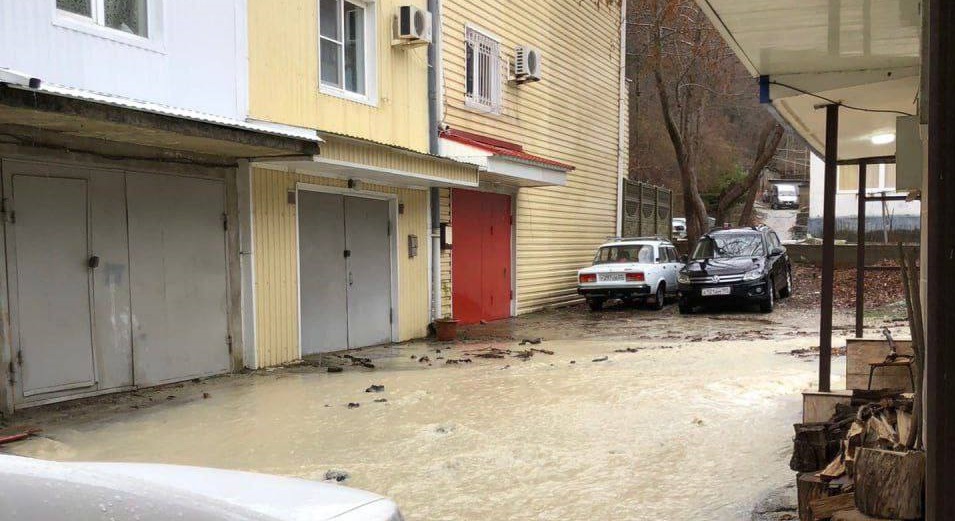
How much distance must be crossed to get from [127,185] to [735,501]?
6753 millimetres

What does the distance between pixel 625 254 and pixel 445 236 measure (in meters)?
5.47

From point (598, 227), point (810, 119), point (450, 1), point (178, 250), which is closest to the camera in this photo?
point (810, 119)

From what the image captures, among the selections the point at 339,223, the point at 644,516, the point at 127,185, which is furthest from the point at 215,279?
the point at 644,516

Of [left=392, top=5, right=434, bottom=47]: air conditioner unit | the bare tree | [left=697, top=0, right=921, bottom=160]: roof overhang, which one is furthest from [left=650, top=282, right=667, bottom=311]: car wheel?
[left=697, top=0, right=921, bottom=160]: roof overhang

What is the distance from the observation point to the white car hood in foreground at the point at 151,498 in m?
1.94

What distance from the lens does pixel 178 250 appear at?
8758 millimetres

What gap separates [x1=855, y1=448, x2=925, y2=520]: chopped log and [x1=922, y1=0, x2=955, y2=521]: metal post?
58.1 inches

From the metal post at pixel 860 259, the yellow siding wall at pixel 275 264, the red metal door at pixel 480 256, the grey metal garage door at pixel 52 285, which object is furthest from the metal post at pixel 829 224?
the red metal door at pixel 480 256

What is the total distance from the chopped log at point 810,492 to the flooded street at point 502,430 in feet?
2.40

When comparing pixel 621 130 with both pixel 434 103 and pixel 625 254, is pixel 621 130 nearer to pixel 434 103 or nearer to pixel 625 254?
pixel 625 254

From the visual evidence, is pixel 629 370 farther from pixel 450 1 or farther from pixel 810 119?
pixel 450 1

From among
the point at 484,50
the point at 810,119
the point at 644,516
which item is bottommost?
the point at 644,516

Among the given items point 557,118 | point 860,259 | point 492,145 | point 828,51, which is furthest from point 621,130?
point 828,51

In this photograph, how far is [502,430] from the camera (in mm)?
6637
